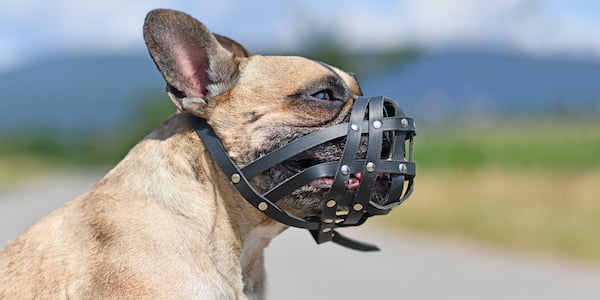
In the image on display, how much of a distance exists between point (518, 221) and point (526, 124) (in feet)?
59.0

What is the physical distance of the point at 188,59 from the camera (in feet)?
10.8

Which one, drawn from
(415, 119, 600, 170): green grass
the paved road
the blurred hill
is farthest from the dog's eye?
the blurred hill

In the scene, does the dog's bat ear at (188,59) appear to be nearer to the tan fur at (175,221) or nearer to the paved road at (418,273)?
the tan fur at (175,221)

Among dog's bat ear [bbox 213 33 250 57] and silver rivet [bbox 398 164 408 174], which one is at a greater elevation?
dog's bat ear [bbox 213 33 250 57]

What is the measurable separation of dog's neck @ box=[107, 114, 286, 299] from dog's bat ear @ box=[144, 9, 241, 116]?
14cm

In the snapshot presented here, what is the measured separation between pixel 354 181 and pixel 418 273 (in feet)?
19.0

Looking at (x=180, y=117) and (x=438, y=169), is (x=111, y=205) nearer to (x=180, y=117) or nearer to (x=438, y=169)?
(x=180, y=117)

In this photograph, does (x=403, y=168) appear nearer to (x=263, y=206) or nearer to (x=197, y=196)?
(x=263, y=206)

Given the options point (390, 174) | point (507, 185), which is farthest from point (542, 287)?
point (507, 185)

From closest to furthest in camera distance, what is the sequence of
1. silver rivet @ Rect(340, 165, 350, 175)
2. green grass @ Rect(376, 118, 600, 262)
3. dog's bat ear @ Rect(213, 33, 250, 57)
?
silver rivet @ Rect(340, 165, 350, 175)
dog's bat ear @ Rect(213, 33, 250, 57)
green grass @ Rect(376, 118, 600, 262)

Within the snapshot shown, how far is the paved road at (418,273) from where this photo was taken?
772 centimetres

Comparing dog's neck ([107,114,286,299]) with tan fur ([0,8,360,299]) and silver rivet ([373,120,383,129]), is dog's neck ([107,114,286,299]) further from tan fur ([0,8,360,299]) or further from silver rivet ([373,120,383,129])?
silver rivet ([373,120,383,129])

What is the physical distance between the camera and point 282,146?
3.16 m

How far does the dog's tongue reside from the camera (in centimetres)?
314
